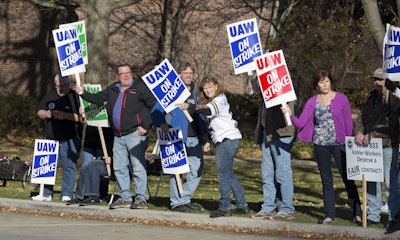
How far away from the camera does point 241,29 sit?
14.5 m

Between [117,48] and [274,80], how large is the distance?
25.7 meters

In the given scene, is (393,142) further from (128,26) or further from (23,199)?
(128,26)

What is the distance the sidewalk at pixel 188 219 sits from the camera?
41.0 feet

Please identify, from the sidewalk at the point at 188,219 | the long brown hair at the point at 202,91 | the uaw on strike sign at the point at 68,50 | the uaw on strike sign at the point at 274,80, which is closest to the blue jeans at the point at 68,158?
the sidewalk at the point at 188,219

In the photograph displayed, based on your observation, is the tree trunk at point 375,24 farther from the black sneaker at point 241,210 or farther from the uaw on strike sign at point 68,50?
the uaw on strike sign at point 68,50

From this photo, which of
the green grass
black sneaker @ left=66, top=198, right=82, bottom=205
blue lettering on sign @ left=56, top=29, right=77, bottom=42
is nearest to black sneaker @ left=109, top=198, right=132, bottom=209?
the green grass

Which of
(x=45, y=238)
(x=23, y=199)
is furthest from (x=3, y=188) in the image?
(x=45, y=238)

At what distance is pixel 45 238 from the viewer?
40.3 ft

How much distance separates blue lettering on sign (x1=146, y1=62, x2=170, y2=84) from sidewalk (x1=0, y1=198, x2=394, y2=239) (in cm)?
166

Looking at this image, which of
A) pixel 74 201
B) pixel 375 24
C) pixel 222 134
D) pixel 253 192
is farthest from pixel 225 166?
pixel 253 192

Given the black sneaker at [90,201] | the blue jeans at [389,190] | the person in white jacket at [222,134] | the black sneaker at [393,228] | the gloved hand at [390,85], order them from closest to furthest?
the black sneaker at [393,228]
the gloved hand at [390,85]
the blue jeans at [389,190]
the person in white jacket at [222,134]
the black sneaker at [90,201]

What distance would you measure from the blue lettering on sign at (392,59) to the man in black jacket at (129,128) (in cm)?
354

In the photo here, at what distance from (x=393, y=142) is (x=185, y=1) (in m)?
25.2

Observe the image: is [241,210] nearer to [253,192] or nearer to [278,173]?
[278,173]
